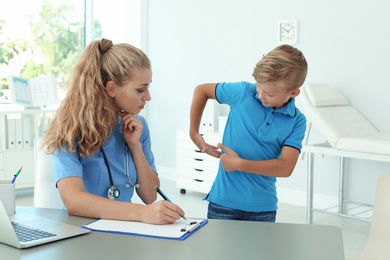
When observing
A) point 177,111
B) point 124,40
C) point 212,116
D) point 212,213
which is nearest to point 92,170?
point 212,213

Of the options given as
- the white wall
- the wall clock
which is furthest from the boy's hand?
the wall clock

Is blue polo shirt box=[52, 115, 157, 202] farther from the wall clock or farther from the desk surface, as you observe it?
the wall clock

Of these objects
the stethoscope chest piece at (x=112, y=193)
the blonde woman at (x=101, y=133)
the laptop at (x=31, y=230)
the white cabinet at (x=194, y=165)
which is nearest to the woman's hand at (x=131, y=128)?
the blonde woman at (x=101, y=133)

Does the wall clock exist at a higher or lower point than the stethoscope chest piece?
higher

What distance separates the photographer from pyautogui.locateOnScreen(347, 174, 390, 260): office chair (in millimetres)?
1764

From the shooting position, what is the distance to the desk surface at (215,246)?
3.73ft

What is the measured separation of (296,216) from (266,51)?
1365mm

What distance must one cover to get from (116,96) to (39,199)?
41cm

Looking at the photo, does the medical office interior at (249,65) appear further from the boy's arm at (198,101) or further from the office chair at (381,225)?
the boy's arm at (198,101)

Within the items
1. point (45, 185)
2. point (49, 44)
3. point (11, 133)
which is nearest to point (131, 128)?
point (45, 185)

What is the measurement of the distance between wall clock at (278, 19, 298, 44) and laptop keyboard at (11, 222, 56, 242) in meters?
3.30

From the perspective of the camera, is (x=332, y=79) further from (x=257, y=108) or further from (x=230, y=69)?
(x=257, y=108)

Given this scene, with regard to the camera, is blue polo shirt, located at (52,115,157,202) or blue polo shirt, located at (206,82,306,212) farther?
blue polo shirt, located at (206,82,306,212)

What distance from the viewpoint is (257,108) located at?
1934 mm
